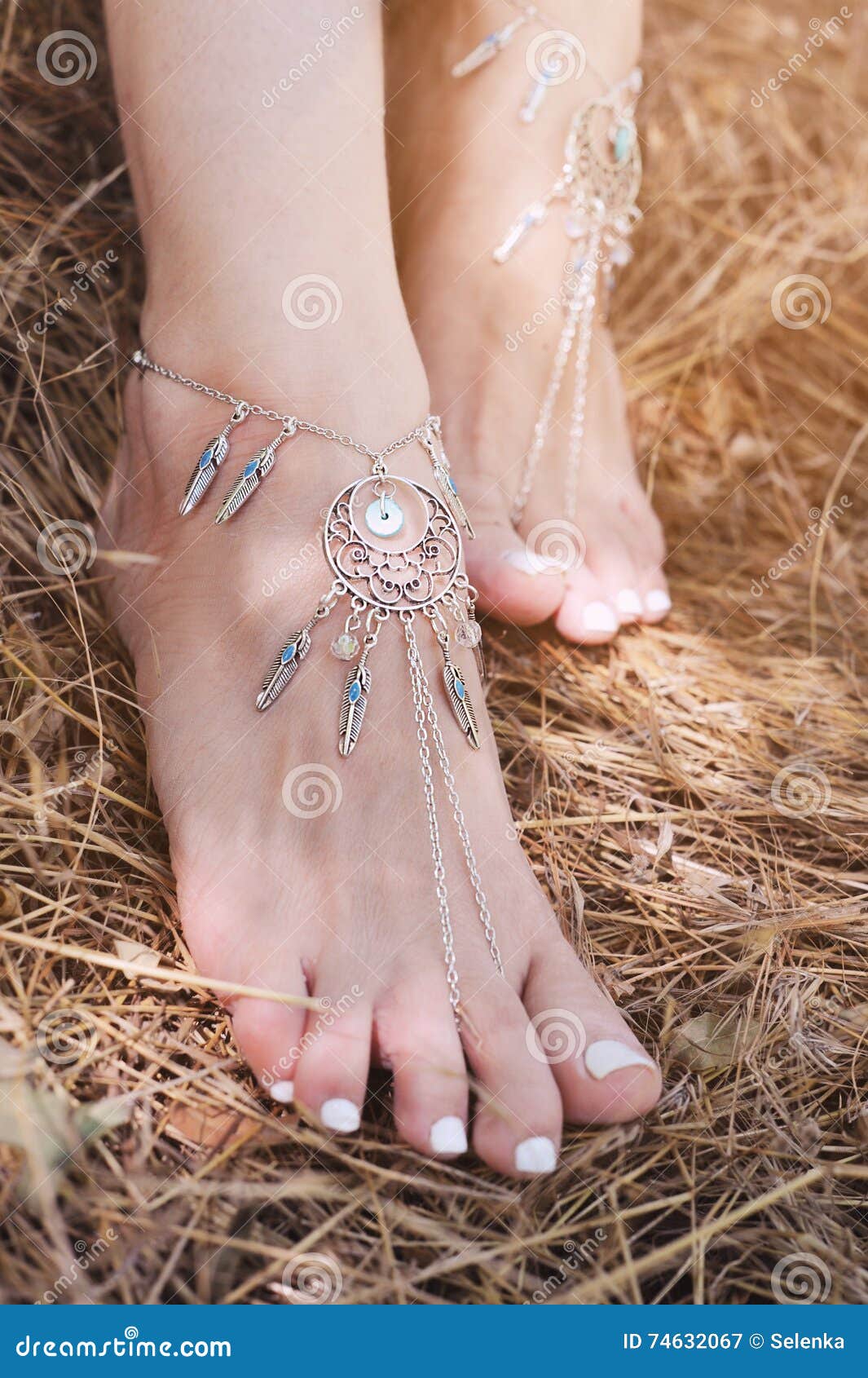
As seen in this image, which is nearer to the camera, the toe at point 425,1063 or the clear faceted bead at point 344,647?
the toe at point 425,1063

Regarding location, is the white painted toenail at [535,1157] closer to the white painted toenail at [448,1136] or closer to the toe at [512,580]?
the white painted toenail at [448,1136]

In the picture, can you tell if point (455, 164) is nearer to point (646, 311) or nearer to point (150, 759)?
point (646, 311)

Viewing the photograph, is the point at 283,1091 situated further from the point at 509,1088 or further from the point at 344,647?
the point at 344,647

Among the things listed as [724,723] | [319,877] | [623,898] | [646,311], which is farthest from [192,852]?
[646,311]

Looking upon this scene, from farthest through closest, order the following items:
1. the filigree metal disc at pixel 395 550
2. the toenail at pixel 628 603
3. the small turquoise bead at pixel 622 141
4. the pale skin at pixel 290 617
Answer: the small turquoise bead at pixel 622 141 → the toenail at pixel 628 603 → the filigree metal disc at pixel 395 550 → the pale skin at pixel 290 617

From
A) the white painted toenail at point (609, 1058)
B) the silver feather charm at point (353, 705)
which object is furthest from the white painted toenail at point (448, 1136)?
the silver feather charm at point (353, 705)

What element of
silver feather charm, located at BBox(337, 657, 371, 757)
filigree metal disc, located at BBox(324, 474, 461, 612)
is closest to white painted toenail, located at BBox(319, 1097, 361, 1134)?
silver feather charm, located at BBox(337, 657, 371, 757)

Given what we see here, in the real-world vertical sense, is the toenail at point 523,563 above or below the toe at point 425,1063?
above

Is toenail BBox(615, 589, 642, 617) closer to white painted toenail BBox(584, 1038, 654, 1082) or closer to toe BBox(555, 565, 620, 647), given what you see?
toe BBox(555, 565, 620, 647)
